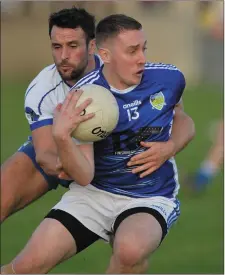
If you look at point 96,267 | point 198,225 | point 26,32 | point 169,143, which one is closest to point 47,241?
point 169,143

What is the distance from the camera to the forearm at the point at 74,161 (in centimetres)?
636

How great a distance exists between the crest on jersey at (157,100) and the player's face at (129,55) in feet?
0.79

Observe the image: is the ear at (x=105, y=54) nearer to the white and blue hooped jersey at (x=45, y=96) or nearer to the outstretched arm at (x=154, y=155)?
the white and blue hooped jersey at (x=45, y=96)

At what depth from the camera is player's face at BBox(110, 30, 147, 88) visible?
6.67m

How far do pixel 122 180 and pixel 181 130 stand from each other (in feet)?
2.38

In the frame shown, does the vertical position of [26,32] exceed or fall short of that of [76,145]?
it falls short

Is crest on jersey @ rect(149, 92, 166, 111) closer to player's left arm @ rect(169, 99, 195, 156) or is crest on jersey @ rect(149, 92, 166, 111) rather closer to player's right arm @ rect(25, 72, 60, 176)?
player's left arm @ rect(169, 99, 195, 156)

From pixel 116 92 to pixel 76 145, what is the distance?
0.62 metres

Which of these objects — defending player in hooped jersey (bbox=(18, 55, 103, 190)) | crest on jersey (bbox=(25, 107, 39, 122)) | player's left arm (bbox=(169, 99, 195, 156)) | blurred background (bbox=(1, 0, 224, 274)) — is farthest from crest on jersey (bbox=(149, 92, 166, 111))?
blurred background (bbox=(1, 0, 224, 274))

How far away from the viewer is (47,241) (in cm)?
680

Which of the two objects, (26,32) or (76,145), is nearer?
(76,145)

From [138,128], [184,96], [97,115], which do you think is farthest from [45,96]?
[184,96]

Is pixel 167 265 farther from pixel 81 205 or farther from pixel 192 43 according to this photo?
pixel 192 43

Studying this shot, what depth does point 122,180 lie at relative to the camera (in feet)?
23.3
